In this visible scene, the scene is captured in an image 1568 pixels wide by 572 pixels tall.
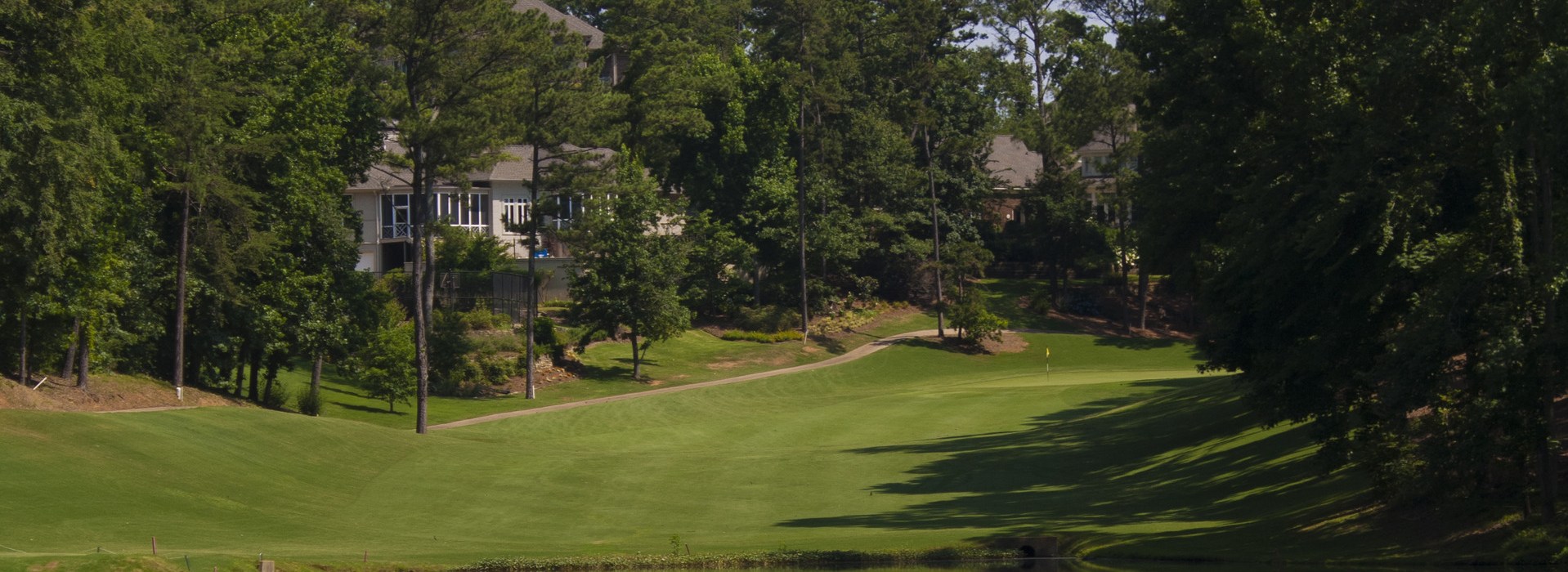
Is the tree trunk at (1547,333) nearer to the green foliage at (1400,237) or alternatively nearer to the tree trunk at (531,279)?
A: the green foliage at (1400,237)

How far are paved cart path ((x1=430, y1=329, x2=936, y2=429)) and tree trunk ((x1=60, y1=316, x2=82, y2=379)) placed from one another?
463 inches

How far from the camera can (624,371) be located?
66000 millimetres

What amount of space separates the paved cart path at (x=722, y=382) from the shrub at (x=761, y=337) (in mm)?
3177

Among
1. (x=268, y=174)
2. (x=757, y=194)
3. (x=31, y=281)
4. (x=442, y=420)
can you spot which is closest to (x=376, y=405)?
(x=442, y=420)

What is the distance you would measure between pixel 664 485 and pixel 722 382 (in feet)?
96.5

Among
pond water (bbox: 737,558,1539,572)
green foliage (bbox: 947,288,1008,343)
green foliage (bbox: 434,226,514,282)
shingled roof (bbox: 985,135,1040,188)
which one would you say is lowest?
pond water (bbox: 737,558,1539,572)

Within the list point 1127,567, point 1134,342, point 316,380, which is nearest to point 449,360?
point 316,380

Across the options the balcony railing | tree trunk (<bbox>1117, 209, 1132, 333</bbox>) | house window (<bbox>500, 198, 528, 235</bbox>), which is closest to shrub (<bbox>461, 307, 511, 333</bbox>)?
the balcony railing

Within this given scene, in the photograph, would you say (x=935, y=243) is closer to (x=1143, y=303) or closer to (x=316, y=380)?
(x=1143, y=303)

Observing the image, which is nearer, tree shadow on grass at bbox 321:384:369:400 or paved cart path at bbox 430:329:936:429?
paved cart path at bbox 430:329:936:429

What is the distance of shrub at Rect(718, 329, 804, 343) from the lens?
75812mm

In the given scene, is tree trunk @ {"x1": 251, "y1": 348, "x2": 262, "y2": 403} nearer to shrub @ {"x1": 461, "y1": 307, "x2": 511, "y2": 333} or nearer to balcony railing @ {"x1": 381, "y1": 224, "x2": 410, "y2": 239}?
shrub @ {"x1": 461, "y1": 307, "x2": 511, "y2": 333}

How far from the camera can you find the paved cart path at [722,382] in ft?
172

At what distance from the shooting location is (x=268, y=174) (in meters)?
49.3
